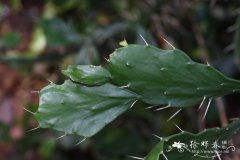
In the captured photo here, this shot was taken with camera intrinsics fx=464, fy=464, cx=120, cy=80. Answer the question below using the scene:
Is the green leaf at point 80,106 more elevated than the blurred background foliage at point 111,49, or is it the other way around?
the green leaf at point 80,106

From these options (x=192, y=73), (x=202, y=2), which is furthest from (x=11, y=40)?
(x=192, y=73)

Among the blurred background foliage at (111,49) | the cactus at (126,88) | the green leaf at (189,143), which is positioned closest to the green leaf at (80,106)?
the cactus at (126,88)

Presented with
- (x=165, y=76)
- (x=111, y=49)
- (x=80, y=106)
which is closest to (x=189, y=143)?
(x=165, y=76)

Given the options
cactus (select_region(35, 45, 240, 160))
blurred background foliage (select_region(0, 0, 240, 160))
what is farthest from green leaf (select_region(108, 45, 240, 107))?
blurred background foliage (select_region(0, 0, 240, 160))

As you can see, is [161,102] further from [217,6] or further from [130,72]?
[217,6]

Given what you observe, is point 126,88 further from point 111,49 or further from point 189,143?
point 111,49

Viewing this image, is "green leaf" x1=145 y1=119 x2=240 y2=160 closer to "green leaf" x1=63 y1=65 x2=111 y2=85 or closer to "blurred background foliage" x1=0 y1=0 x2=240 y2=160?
"green leaf" x1=63 y1=65 x2=111 y2=85

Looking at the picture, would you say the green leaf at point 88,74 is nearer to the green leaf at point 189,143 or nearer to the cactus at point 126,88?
the cactus at point 126,88
